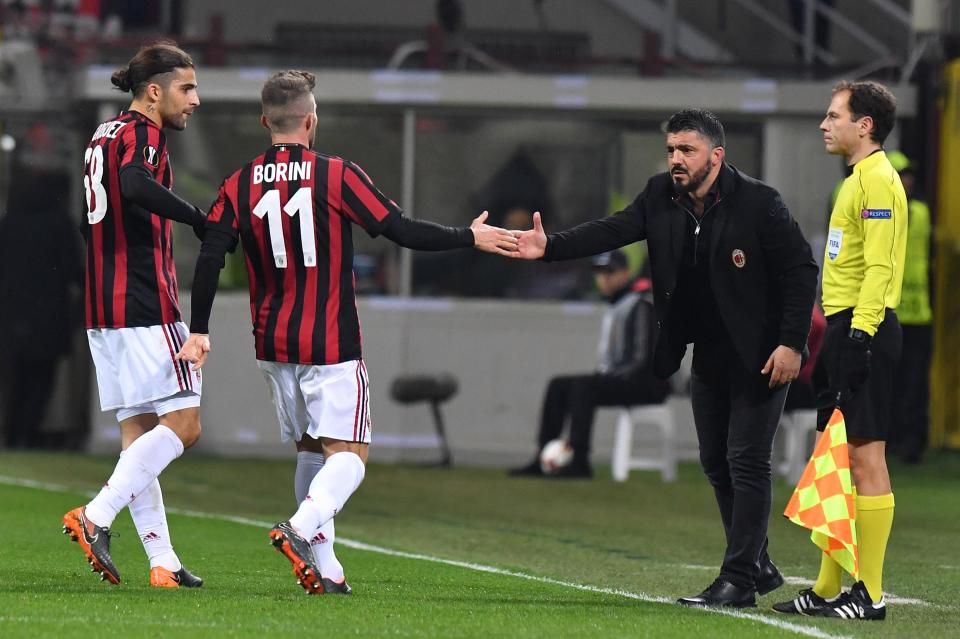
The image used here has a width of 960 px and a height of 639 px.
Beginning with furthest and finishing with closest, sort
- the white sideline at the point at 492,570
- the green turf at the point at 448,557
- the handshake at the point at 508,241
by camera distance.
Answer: the handshake at the point at 508,241 → the white sideline at the point at 492,570 → the green turf at the point at 448,557

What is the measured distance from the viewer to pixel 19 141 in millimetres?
14758

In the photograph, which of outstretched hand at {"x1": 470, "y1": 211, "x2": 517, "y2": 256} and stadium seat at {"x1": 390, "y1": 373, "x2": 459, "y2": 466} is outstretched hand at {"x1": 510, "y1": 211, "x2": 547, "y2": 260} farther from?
stadium seat at {"x1": 390, "y1": 373, "x2": 459, "y2": 466}

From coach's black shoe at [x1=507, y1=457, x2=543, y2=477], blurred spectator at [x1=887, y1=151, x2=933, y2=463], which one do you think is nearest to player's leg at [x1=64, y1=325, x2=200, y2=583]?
coach's black shoe at [x1=507, y1=457, x2=543, y2=477]

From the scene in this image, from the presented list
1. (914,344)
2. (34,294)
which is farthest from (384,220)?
(34,294)

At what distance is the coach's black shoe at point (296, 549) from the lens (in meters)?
5.42

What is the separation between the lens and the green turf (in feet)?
17.3

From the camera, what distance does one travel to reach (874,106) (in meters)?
5.88

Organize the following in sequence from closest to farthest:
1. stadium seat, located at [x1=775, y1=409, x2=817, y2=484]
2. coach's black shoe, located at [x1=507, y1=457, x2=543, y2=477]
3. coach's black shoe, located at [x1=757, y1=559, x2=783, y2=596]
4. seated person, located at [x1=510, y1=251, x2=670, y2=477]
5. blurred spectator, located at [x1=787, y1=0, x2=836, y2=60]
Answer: coach's black shoe, located at [x1=757, y1=559, x2=783, y2=596]
stadium seat, located at [x1=775, y1=409, x2=817, y2=484]
seated person, located at [x1=510, y1=251, x2=670, y2=477]
coach's black shoe, located at [x1=507, y1=457, x2=543, y2=477]
blurred spectator, located at [x1=787, y1=0, x2=836, y2=60]

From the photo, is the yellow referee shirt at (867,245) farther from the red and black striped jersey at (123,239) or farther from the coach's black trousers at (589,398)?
the coach's black trousers at (589,398)

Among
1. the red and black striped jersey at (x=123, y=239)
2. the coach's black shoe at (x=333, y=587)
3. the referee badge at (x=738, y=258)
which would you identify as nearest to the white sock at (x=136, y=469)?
the red and black striped jersey at (x=123, y=239)

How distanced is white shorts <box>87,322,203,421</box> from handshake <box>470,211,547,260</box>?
3.54 ft

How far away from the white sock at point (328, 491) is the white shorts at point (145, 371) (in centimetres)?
62

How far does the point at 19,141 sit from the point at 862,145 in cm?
1027

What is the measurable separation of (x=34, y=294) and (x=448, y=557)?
302 inches
